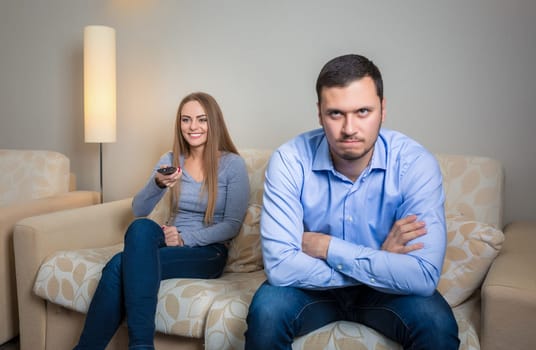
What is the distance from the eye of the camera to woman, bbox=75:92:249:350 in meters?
1.63

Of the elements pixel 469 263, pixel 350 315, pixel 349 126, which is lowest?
pixel 350 315

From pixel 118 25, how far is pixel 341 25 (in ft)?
4.07

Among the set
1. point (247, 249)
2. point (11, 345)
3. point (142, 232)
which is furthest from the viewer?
point (11, 345)

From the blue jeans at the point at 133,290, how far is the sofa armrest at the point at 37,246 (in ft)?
1.24

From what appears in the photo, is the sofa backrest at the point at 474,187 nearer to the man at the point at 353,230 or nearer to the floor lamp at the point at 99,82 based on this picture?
the man at the point at 353,230

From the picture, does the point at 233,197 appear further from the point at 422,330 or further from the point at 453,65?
the point at 453,65

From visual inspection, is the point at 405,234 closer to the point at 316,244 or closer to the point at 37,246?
the point at 316,244

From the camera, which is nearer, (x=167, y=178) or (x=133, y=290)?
(x=133, y=290)

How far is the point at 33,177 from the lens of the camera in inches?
101

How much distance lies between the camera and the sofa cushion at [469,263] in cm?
162

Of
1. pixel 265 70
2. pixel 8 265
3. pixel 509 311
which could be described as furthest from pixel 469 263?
pixel 8 265

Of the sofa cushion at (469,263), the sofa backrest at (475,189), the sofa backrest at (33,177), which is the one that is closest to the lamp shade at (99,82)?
the sofa backrest at (33,177)

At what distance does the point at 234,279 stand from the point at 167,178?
1.44ft

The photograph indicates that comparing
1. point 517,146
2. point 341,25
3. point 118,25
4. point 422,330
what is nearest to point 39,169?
point 118,25
